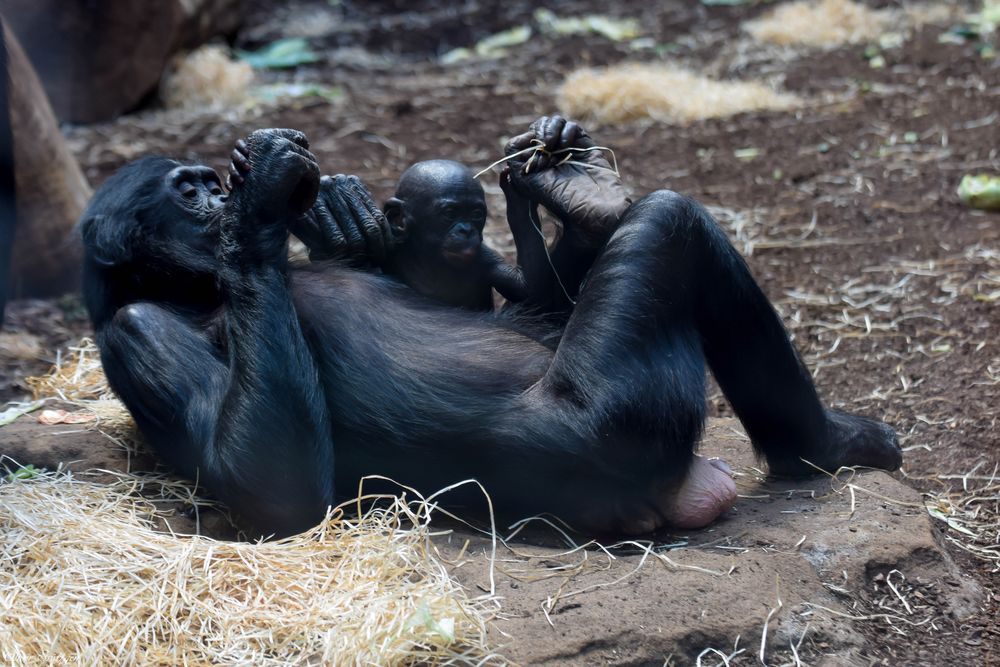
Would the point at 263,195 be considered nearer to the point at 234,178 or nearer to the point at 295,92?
the point at 234,178

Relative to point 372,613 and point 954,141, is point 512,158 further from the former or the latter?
point 954,141

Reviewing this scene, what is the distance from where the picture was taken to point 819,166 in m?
8.30

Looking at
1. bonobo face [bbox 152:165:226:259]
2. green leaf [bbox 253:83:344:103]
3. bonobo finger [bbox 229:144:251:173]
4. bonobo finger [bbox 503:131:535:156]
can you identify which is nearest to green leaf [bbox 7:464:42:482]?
bonobo face [bbox 152:165:226:259]

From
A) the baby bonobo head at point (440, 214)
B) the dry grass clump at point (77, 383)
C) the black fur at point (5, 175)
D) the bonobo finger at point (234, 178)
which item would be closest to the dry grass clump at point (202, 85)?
the black fur at point (5, 175)

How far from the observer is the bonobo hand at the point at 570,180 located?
401 cm

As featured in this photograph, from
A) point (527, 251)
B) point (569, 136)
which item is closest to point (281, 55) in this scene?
point (527, 251)

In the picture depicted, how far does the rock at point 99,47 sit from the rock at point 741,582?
21.5ft

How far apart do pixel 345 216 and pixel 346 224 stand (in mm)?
33

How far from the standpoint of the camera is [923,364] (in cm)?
550

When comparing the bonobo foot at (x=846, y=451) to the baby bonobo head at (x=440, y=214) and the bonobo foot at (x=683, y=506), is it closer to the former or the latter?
the bonobo foot at (x=683, y=506)

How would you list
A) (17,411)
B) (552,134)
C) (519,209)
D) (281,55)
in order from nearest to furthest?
1. (552,134)
2. (519,209)
3. (17,411)
4. (281,55)

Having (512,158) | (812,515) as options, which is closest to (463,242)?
(512,158)

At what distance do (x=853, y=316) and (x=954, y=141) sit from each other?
2.96 metres

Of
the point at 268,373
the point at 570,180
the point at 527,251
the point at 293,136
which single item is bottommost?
the point at 268,373
